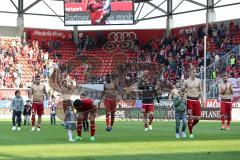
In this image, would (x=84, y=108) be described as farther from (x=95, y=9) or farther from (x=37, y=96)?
(x=95, y=9)

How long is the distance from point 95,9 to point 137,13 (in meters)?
11.7

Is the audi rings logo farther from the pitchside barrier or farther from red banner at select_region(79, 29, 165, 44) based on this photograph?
the pitchside barrier

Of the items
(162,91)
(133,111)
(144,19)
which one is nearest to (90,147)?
(162,91)

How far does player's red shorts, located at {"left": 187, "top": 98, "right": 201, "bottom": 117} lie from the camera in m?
24.3

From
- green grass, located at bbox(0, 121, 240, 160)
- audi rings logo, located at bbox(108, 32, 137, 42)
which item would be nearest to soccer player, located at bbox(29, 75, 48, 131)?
green grass, located at bbox(0, 121, 240, 160)

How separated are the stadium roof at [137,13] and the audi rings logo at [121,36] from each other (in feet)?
2.83

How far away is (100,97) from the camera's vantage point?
28.8m

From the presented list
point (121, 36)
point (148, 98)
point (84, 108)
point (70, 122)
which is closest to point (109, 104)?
Result: point (148, 98)

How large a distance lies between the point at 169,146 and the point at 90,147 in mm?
2226

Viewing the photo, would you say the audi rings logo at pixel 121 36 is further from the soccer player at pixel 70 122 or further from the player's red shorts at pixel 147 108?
the soccer player at pixel 70 122

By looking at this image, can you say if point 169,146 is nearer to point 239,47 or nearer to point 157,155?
point 157,155

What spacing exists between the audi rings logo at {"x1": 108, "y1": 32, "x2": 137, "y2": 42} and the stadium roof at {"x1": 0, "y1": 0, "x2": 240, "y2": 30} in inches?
33.9

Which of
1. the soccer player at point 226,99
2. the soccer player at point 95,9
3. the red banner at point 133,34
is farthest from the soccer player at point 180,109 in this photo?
the red banner at point 133,34

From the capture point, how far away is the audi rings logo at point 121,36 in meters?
68.2
